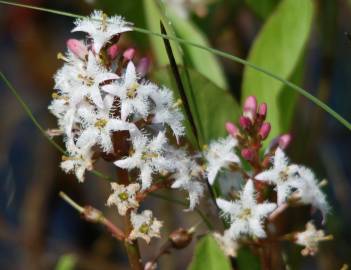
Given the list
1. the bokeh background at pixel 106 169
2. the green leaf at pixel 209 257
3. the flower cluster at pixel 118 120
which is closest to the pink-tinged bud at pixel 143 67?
the flower cluster at pixel 118 120

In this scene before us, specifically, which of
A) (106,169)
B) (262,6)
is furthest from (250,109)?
(106,169)

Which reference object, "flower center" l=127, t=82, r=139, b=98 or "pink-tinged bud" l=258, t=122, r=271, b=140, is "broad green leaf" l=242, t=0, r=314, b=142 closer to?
"pink-tinged bud" l=258, t=122, r=271, b=140

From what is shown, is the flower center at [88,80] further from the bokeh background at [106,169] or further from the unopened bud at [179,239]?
the bokeh background at [106,169]

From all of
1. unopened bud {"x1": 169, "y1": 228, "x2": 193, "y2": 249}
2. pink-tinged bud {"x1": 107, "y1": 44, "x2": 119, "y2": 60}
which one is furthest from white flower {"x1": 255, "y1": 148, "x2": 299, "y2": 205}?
pink-tinged bud {"x1": 107, "y1": 44, "x2": 119, "y2": 60}

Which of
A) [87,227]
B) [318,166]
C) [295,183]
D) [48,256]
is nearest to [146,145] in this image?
[295,183]

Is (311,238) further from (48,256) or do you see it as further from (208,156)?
(48,256)
